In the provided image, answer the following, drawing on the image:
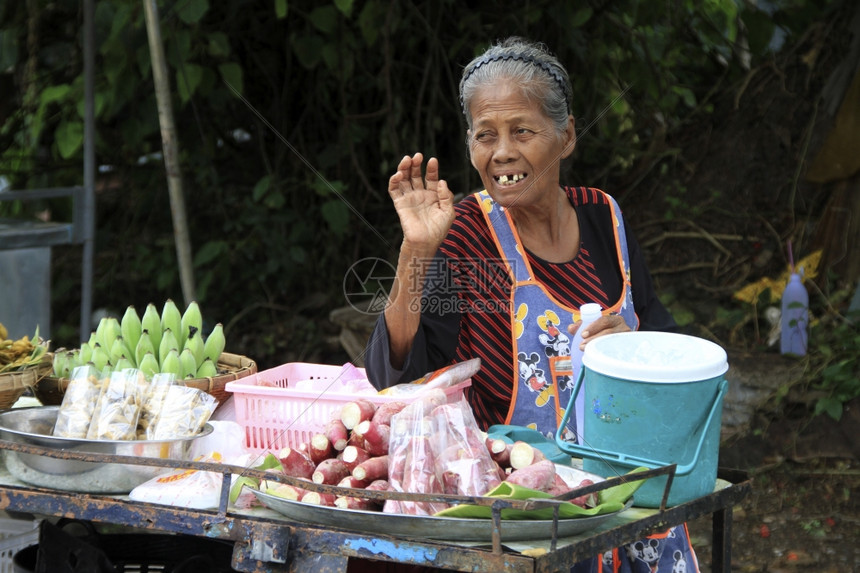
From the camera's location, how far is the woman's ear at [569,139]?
2.28 meters

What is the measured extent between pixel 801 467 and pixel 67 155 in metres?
3.49

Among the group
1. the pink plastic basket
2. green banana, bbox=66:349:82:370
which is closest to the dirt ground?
the pink plastic basket

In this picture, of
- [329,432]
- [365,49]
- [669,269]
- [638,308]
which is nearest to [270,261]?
[365,49]

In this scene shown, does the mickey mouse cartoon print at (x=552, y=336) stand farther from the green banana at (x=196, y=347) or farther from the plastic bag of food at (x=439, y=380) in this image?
the green banana at (x=196, y=347)

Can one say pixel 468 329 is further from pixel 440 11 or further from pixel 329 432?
pixel 440 11

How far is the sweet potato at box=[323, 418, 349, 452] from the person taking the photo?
5.56 feet

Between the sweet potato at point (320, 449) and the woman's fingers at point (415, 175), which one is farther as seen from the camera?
the woman's fingers at point (415, 175)

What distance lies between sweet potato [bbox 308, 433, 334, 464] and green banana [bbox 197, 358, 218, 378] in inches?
19.6

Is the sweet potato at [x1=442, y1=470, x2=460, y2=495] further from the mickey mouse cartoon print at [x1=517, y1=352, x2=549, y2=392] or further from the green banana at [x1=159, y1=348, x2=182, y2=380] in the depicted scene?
the green banana at [x1=159, y1=348, x2=182, y2=380]

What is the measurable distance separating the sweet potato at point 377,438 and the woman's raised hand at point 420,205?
41cm

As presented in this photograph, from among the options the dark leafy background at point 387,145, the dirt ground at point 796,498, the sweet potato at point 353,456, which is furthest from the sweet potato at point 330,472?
the dark leafy background at point 387,145

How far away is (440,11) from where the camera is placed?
16.0ft

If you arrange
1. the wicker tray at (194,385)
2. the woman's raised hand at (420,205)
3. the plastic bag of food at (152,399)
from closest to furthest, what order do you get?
the plastic bag of food at (152,399)
the woman's raised hand at (420,205)
the wicker tray at (194,385)

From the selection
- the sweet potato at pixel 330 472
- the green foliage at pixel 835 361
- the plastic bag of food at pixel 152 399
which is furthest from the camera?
the green foliage at pixel 835 361
